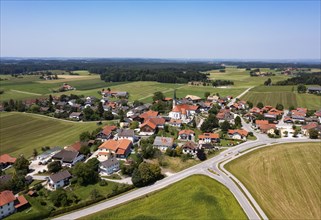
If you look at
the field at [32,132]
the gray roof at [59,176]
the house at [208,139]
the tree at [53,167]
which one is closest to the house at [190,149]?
the house at [208,139]

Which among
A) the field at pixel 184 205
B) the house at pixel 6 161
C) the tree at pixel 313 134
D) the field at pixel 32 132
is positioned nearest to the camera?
the field at pixel 184 205

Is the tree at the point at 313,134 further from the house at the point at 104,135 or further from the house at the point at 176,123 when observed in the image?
the house at the point at 104,135

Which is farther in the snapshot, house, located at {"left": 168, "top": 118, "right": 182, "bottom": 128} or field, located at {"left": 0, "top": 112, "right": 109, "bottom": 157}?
house, located at {"left": 168, "top": 118, "right": 182, "bottom": 128}

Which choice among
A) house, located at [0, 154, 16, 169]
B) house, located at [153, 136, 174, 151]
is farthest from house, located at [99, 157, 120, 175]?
house, located at [0, 154, 16, 169]

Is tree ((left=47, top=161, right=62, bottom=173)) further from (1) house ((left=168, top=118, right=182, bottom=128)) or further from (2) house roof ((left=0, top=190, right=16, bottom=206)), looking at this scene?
(1) house ((left=168, top=118, right=182, bottom=128))

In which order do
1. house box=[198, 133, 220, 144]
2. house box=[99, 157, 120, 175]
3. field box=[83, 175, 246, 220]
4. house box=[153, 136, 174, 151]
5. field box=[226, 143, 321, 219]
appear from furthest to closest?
house box=[198, 133, 220, 144], house box=[153, 136, 174, 151], house box=[99, 157, 120, 175], field box=[226, 143, 321, 219], field box=[83, 175, 246, 220]

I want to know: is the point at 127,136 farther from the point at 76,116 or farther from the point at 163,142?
the point at 76,116

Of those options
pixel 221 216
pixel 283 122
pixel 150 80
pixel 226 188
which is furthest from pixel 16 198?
pixel 150 80
